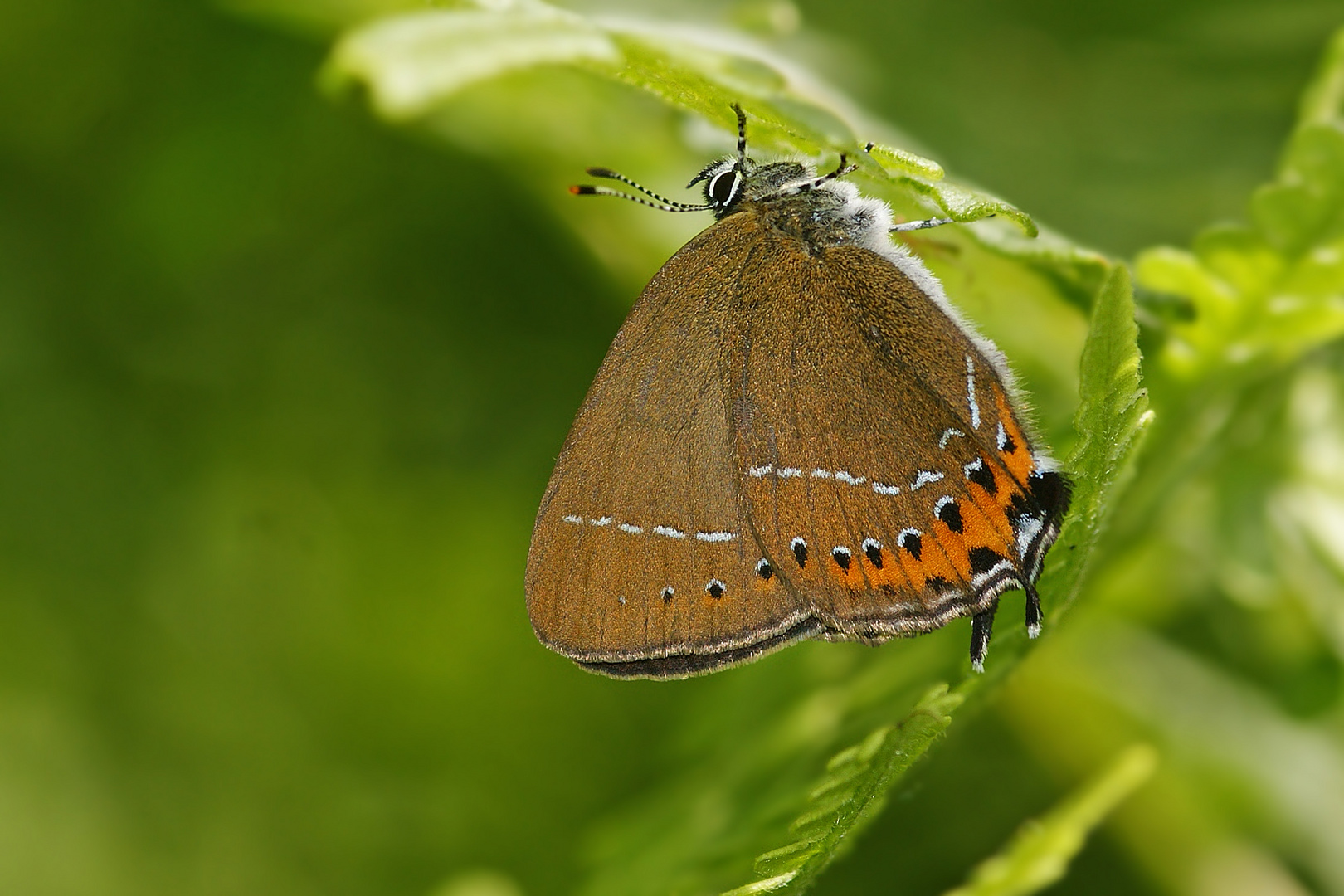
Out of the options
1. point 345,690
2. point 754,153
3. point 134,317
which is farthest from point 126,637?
point 754,153

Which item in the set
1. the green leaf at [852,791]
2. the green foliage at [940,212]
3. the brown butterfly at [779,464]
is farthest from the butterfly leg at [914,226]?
the green leaf at [852,791]

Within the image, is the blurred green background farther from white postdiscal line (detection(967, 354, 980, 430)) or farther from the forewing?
white postdiscal line (detection(967, 354, 980, 430))

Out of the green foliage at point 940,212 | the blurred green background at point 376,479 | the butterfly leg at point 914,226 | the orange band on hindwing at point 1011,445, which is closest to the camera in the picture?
the green foliage at point 940,212

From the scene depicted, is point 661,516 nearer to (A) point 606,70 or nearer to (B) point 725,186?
(B) point 725,186

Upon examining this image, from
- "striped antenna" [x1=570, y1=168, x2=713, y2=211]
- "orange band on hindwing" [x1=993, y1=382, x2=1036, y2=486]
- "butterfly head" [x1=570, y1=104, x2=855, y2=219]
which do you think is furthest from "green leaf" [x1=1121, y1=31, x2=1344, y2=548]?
"striped antenna" [x1=570, y1=168, x2=713, y2=211]

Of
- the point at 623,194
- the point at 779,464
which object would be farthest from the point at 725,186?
the point at 779,464

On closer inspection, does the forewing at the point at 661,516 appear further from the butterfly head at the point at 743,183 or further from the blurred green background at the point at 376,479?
the blurred green background at the point at 376,479
